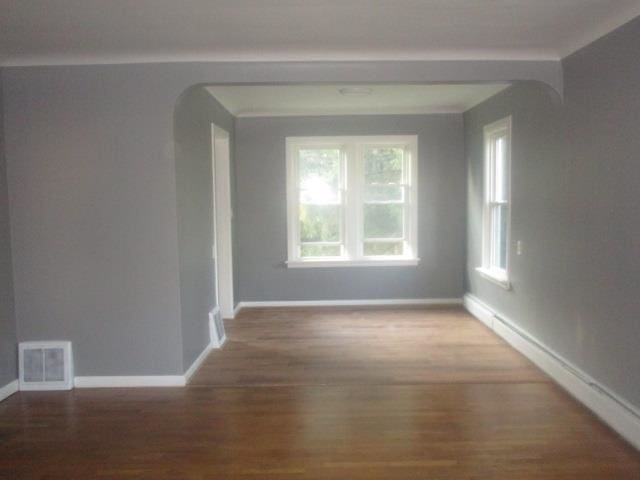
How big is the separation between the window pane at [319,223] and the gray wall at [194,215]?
1.82 m

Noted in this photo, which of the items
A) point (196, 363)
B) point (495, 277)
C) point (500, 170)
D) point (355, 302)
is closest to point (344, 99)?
point (500, 170)

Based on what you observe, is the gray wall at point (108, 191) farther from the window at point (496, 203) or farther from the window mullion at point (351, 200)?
the window mullion at point (351, 200)

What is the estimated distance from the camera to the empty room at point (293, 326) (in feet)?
9.26

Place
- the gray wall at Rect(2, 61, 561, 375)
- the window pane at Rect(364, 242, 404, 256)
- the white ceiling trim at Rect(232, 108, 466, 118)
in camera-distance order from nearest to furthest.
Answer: the gray wall at Rect(2, 61, 561, 375)
the white ceiling trim at Rect(232, 108, 466, 118)
the window pane at Rect(364, 242, 404, 256)

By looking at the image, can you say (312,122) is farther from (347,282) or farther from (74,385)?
(74,385)

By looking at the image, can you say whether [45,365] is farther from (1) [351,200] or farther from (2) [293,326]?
(1) [351,200]

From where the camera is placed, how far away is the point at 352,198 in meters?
6.50

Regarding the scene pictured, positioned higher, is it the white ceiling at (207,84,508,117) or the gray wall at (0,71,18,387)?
the white ceiling at (207,84,508,117)

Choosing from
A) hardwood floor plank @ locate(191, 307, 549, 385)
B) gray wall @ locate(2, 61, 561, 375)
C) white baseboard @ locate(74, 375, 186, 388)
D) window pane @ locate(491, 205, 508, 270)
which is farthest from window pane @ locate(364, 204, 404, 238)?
white baseboard @ locate(74, 375, 186, 388)

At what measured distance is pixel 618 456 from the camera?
2.78m

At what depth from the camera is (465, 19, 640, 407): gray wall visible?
2.90m

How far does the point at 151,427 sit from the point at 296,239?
3.63 m

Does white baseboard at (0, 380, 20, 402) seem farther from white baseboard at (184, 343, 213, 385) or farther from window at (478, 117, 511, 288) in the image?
window at (478, 117, 511, 288)

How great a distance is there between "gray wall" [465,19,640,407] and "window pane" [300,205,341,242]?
2418mm
